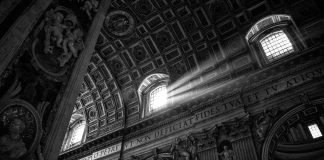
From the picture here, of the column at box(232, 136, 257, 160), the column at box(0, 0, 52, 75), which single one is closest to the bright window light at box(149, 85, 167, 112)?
the column at box(232, 136, 257, 160)

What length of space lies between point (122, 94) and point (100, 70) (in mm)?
2052

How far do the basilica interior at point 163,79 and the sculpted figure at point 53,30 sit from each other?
26 millimetres

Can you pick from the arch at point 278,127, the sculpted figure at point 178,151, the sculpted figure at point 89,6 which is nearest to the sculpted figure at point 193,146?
the sculpted figure at point 178,151

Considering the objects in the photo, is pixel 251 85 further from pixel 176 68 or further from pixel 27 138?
pixel 27 138

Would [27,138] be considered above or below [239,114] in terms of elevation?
below

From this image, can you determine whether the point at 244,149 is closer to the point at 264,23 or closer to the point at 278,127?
the point at 278,127

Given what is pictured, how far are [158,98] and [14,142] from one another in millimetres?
12407

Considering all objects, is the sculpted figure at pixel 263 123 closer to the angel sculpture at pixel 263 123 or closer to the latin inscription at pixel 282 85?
the angel sculpture at pixel 263 123

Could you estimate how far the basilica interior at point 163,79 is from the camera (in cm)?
468

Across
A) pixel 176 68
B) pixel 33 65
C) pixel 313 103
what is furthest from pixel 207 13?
pixel 33 65

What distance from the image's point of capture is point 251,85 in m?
12.1

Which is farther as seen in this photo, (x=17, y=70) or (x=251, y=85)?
(x=251, y=85)

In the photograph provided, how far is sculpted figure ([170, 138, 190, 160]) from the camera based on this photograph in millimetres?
11598

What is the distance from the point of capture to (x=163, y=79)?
16.8 metres
